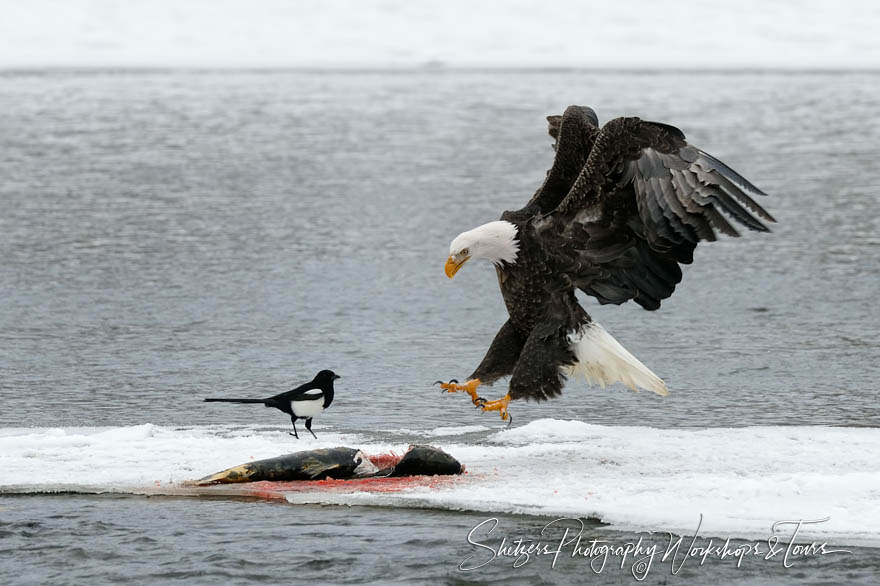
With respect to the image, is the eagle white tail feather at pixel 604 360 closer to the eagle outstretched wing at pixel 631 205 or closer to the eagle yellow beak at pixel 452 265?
the eagle outstretched wing at pixel 631 205

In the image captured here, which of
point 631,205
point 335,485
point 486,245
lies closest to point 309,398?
point 335,485

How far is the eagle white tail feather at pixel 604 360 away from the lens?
19.2ft

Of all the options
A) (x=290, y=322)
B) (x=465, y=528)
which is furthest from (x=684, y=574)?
(x=290, y=322)

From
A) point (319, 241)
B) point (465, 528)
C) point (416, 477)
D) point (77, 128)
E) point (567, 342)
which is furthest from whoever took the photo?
point (77, 128)

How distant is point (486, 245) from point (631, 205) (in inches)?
24.7

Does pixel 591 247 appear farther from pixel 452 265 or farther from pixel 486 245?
pixel 452 265

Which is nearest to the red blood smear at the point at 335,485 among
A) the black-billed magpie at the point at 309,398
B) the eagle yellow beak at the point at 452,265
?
the black-billed magpie at the point at 309,398

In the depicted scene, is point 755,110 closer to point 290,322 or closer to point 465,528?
point 290,322

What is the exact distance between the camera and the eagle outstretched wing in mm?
5438

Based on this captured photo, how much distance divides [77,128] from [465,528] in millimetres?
16148

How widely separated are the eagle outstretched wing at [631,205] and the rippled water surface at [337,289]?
2.96 ft

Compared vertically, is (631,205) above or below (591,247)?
above

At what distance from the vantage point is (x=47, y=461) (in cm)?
547

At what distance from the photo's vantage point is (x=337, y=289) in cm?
977
